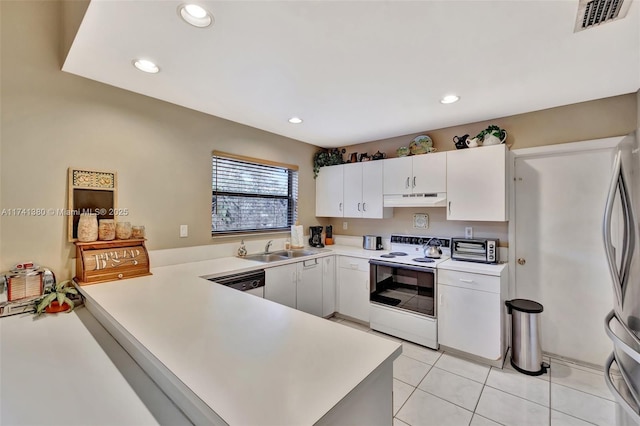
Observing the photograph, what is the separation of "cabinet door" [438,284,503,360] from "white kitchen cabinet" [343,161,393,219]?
4.02ft

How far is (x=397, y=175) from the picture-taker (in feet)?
10.9

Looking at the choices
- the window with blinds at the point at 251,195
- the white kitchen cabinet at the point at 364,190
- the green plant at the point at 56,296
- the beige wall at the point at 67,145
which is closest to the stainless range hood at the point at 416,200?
the white kitchen cabinet at the point at 364,190

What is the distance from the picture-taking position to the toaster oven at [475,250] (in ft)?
8.96

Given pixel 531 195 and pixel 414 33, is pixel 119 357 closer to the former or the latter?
pixel 414 33

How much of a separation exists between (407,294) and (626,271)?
6.47ft

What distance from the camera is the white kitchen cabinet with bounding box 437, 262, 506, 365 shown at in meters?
2.46

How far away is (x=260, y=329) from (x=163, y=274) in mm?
1411

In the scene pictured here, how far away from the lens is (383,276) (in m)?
3.13

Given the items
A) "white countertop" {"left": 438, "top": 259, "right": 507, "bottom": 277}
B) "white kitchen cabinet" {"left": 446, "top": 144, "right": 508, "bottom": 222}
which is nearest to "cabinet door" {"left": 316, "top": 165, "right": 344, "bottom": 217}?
"white kitchen cabinet" {"left": 446, "top": 144, "right": 508, "bottom": 222}

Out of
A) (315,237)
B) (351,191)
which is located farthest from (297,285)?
(351,191)

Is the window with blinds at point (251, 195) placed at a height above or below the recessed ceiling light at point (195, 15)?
below

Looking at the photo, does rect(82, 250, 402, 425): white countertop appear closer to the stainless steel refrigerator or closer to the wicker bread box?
the wicker bread box

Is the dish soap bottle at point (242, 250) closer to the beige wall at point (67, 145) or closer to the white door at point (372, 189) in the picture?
the beige wall at point (67, 145)

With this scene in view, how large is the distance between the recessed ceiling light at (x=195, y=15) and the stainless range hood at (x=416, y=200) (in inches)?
100
